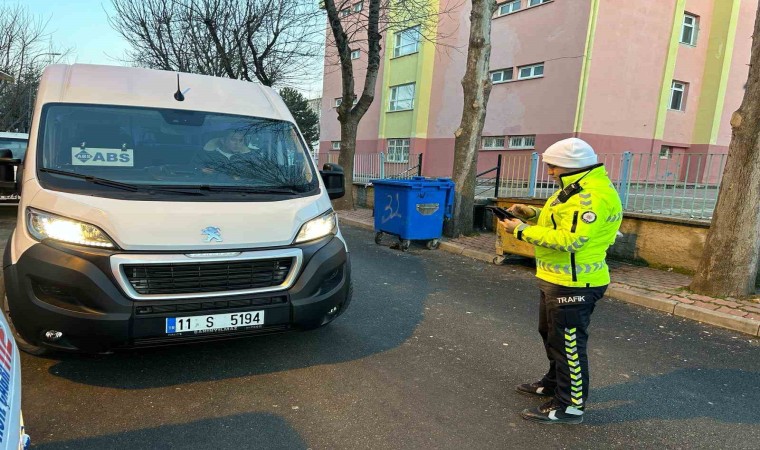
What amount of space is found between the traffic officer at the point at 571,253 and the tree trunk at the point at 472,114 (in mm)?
6656

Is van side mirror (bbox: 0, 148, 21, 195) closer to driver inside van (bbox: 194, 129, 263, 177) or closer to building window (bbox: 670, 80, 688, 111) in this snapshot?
driver inside van (bbox: 194, 129, 263, 177)

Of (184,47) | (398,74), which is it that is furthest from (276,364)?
(398,74)

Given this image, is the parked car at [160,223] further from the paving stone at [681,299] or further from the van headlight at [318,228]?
the paving stone at [681,299]

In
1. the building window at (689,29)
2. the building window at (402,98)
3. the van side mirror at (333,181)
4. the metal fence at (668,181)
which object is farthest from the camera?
the building window at (402,98)

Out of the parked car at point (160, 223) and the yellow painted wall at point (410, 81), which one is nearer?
the parked car at point (160, 223)

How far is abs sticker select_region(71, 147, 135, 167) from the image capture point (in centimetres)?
338

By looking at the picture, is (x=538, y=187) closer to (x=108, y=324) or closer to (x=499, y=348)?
(x=499, y=348)

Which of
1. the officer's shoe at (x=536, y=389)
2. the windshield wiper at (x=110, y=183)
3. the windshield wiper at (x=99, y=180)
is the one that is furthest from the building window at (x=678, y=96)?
the windshield wiper at (x=99, y=180)

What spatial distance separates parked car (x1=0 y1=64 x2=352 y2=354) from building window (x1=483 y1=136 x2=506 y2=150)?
16.7 meters

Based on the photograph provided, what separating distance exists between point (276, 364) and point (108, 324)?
1248 millimetres

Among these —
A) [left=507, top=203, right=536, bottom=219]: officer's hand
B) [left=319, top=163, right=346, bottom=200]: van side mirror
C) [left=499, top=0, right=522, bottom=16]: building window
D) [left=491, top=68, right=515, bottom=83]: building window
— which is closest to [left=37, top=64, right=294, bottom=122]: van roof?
[left=319, top=163, right=346, bottom=200]: van side mirror

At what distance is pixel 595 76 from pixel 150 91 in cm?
1617

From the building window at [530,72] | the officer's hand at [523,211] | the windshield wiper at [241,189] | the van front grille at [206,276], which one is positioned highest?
the building window at [530,72]

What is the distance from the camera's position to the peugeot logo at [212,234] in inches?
122
